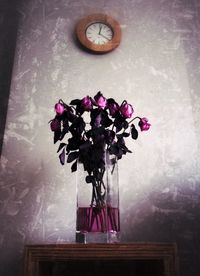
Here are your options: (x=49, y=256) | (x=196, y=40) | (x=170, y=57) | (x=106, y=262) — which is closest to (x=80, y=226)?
(x=49, y=256)

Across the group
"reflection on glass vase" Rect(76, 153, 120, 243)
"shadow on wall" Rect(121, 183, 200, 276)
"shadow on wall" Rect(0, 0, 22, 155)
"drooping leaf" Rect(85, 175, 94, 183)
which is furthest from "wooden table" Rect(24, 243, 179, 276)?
"shadow on wall" Rect(0, 0, 22, 155)

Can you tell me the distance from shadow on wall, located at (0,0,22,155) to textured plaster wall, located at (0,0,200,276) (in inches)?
1.7

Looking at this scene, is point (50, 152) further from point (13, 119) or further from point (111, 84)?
point (111, 84)

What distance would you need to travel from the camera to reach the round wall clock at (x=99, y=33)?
160cm

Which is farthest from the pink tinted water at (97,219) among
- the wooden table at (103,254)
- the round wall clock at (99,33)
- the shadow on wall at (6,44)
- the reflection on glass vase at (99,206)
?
the round wall clock at (99,33)

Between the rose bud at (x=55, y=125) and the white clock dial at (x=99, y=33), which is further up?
the white clock dial at (x=99, y=33)

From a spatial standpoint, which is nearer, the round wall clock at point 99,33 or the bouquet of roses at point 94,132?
the bouquet of roses at point 94,132

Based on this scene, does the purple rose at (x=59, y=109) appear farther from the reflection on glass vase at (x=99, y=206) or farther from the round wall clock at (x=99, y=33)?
the round wall clock at (x=99, y=33)

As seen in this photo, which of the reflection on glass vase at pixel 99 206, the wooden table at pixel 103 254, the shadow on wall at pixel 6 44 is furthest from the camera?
the shadow on wall at pixel 6 44

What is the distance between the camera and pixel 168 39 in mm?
1672

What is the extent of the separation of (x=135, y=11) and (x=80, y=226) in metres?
1.19

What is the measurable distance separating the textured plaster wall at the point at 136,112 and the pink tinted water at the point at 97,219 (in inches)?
10.9

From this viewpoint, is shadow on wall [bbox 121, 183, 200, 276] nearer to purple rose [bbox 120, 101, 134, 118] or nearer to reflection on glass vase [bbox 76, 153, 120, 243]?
reflection on glass vase [bbox 76, 153, 120, 243]

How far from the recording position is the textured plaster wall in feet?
4.41
